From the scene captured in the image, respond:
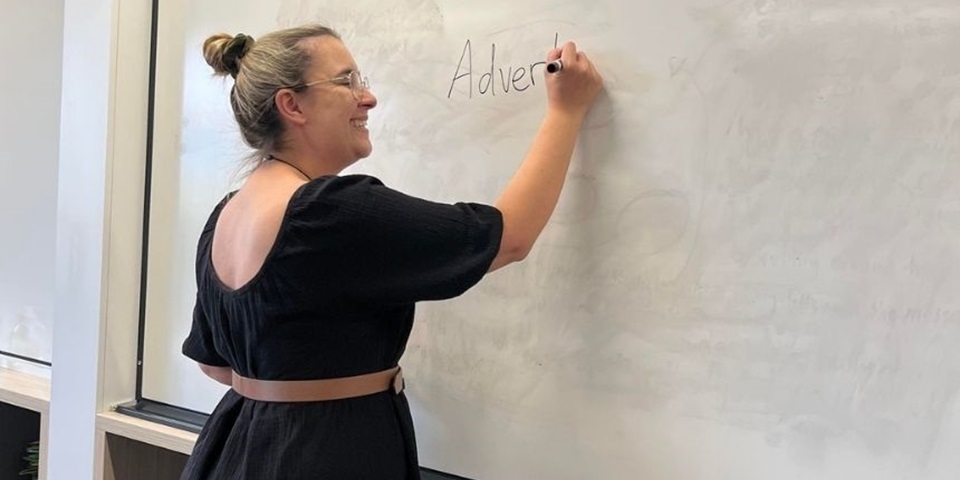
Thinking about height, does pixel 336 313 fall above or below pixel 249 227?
below

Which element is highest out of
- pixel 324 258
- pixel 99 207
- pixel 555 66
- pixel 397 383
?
pixel 555 66

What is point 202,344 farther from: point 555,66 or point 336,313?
point 555,66

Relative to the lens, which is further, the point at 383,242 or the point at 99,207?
the point at 99,207

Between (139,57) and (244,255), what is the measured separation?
0.89 metres

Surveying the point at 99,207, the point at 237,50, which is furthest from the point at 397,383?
the point at 99,207

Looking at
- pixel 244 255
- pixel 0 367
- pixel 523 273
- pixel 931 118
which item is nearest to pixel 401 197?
pixel 244 255

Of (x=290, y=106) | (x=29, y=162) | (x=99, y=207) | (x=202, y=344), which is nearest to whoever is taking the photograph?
(x=290, y=106)

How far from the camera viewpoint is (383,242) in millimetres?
914

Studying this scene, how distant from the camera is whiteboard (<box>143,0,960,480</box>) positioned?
908 mm

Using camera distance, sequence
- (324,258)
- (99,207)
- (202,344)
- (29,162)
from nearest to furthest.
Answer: (324,258) < (202,344) < (99,207) < (29,162)

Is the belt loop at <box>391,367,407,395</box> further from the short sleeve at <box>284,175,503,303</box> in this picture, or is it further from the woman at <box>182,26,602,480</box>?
the short sleeve at <box>284,175,503,303</box>

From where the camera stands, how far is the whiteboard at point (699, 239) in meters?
0.91

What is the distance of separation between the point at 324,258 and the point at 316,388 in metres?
0.18

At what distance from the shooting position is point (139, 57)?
167cm
